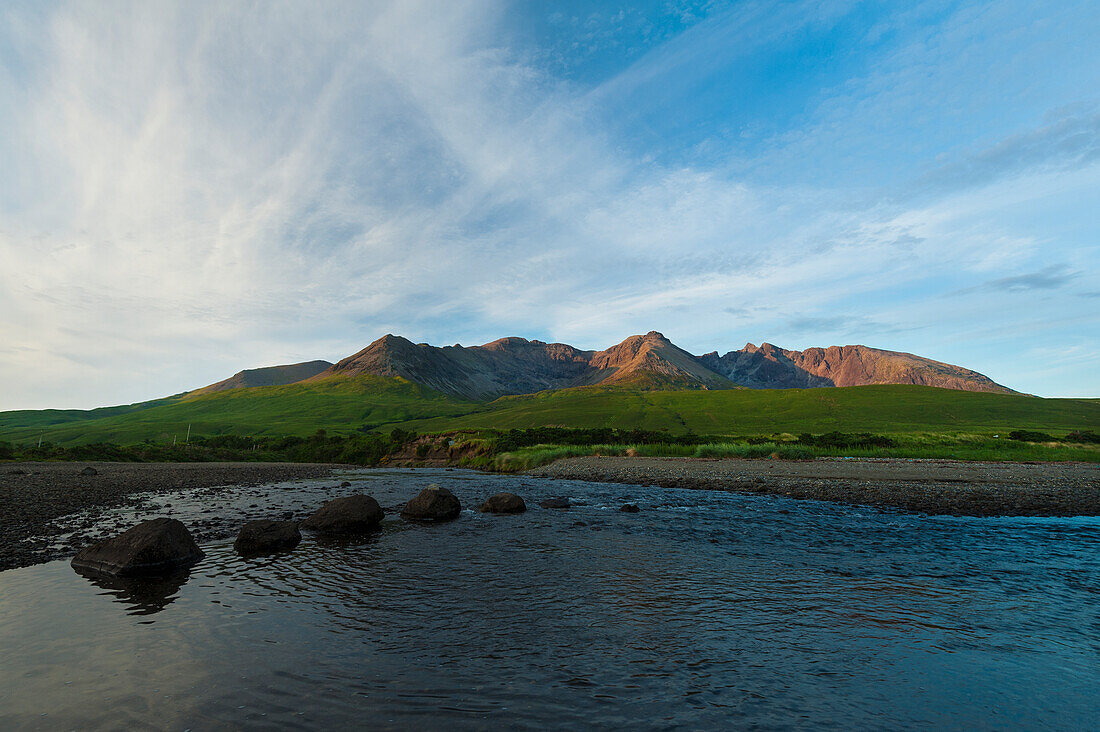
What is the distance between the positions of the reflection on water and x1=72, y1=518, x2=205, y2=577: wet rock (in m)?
0.35

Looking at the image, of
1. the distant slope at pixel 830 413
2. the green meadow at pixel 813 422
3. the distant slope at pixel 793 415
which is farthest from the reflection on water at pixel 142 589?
the distant slope at pixel 793 415

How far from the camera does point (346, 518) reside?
84.5 ft

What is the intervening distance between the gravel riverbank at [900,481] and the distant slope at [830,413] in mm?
66136

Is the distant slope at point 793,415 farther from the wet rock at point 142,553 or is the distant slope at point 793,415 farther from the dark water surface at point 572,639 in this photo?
the wet rock at point 142,553

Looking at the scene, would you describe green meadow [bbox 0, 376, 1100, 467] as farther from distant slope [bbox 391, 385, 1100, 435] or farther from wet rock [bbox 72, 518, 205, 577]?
wet rock [bbox 72, 518, 205, 577]

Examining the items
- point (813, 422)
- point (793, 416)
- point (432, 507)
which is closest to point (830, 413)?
point (793, 416)

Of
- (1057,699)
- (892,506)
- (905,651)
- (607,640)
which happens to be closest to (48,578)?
(607,640)

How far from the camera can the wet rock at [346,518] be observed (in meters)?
25.4

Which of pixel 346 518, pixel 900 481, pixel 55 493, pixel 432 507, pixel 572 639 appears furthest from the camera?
pixel 900 481

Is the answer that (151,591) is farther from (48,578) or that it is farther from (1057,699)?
(1057,699)

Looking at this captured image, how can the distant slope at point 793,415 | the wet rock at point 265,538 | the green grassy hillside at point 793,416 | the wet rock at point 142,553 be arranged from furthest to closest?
the distant slope at point 793,415 < the green grassy hillside at point 793,416 < the wet rock at point 265,538 < the wet rock at point 142,553

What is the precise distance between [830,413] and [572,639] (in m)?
159

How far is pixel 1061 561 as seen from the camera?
1836 centimetres

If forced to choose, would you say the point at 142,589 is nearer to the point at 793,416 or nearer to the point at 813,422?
the point at 813,422
